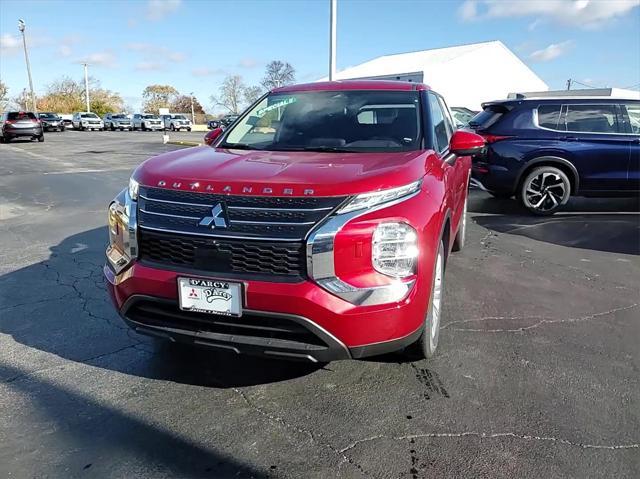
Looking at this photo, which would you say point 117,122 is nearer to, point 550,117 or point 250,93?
point 250,93

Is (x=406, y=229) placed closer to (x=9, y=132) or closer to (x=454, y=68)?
(x=9, y=132)

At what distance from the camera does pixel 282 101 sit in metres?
4.24

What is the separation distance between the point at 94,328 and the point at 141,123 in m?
47.8

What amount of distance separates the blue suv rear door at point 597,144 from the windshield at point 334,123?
490 centimetres

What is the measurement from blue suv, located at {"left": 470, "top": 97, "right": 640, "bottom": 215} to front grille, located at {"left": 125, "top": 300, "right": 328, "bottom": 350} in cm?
A: 633

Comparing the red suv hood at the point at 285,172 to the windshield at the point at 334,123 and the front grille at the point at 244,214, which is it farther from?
the windshield at the point at 334,123

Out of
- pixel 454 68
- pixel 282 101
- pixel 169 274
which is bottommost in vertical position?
pixel 169 274

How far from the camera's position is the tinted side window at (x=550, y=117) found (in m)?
7.71

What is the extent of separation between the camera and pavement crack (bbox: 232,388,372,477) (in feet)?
7.50

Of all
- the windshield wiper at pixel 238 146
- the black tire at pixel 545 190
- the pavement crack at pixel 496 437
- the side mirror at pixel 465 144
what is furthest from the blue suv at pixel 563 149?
the pavement crack at pixel 496 437

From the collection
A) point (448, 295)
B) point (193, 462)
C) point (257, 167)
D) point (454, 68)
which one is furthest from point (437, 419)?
point (454, 68)

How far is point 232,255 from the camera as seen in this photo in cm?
248

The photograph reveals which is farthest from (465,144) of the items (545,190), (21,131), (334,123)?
(21,131)

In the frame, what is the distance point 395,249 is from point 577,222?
616 cm
